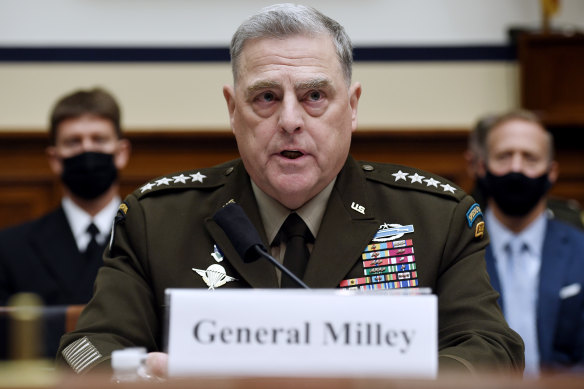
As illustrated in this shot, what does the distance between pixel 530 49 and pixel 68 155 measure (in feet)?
8.64

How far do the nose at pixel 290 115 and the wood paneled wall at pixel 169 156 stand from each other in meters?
2.83

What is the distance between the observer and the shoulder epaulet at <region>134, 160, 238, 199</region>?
235 cm

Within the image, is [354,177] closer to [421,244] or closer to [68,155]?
[421,244]

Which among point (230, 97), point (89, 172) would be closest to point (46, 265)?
point (89, 172)

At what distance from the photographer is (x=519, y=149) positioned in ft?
12.8

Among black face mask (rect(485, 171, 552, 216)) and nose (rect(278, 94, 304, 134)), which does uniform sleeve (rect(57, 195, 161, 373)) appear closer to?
nose (rect(278, 94, 304, 134))

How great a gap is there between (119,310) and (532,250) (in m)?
2.33

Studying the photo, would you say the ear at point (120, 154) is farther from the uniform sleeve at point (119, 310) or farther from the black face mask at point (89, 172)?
the uniform sleeve at point (119, 310)

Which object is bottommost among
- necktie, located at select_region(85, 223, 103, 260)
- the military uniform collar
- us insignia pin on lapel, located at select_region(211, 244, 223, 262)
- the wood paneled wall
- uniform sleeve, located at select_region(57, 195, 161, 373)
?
uniform sleeve, located at select_region(57, 195, 161, 373)

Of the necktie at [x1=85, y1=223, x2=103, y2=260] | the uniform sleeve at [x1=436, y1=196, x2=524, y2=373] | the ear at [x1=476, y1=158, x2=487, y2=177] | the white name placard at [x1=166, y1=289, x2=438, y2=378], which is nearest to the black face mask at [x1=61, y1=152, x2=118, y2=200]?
the necktie at [x1=85, y1=223, x2=103, y2=260]

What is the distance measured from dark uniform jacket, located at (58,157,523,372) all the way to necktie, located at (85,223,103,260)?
1386mm

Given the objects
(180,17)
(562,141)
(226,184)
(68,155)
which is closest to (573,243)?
(562,141)

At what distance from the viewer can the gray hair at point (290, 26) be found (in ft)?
7.02

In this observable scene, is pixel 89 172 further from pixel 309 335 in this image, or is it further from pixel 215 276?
pixel 309 335
